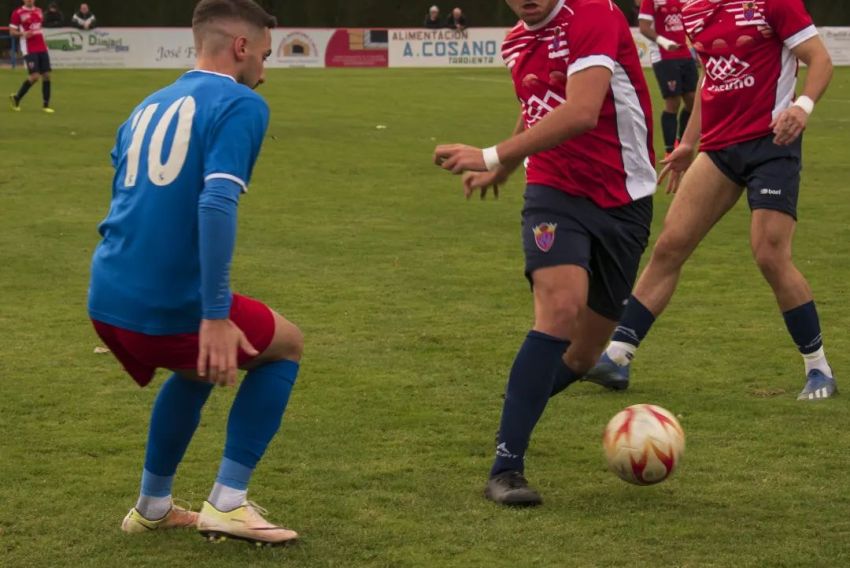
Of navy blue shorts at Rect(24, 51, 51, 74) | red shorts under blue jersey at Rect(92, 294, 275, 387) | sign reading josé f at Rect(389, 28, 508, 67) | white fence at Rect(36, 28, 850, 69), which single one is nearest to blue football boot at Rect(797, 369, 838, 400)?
red shorts under blue jersey at Rect(92, 294, 275, 387)

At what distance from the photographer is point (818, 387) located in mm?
6836

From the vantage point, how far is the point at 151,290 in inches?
172

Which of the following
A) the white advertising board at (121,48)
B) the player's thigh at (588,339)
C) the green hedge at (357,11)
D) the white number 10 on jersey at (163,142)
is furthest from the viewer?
the green hedge at (357,11)

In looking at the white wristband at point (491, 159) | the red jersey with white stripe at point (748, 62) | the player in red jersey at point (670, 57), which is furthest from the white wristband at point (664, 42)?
the white wristband at point (491, 159)

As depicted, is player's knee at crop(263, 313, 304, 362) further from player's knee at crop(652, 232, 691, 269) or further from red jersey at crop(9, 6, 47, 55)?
red jersey at crop(9, 6, 47, 55)

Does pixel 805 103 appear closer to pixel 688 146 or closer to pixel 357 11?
pixel 688 146

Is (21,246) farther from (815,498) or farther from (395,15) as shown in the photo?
(395,15)

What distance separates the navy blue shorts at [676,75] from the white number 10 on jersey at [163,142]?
14192mm

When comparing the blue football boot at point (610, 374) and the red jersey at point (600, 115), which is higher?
the red jersey at point (600, 115)

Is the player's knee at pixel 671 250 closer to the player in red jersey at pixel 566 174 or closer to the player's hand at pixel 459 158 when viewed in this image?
the player in red jersey at pixel 566 174

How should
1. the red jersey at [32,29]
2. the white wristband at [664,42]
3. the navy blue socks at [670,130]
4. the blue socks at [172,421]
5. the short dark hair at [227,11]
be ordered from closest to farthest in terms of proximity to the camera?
the short dark hair at [227,11] → the blue socks at [172,421] → the white wristband at [664,42] → the navy blue socks at [670,130] → the red jersey at [32,29]

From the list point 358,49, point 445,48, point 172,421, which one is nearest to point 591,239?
point 172,421

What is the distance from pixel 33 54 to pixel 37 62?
0.99 ft

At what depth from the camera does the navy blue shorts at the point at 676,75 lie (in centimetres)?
1792
